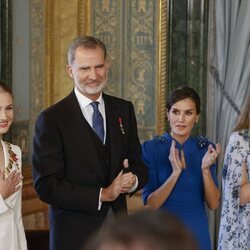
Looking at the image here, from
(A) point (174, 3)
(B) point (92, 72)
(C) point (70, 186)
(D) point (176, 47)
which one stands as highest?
(A) point (174, 3)

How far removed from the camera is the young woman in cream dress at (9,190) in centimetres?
296

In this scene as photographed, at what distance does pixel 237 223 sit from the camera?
3.68 meters

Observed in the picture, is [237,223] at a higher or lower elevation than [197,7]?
lower

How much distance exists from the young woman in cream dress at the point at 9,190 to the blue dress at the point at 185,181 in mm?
769

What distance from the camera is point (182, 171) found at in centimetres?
355

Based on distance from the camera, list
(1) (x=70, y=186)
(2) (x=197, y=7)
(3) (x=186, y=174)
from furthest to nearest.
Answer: (2) (x=197, y=7)
(3) (x=186, y=174)
(1) (x=70, y=186)

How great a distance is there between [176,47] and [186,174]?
5.42 feet

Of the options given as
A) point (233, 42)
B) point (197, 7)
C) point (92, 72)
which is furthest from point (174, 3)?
point (92, 72)

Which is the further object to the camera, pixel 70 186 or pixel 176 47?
pixel 176 47

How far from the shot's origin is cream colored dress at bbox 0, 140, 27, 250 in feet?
9.68

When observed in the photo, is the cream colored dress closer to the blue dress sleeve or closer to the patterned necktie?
the patterned necktie

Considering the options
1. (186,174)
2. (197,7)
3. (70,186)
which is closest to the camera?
(70,186)

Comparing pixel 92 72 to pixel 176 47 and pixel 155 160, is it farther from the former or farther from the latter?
pixel 176 47

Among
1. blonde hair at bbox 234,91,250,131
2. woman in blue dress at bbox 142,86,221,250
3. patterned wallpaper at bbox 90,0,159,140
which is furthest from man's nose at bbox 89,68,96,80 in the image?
patterned wallpaper at bbox 90,0,159,140
